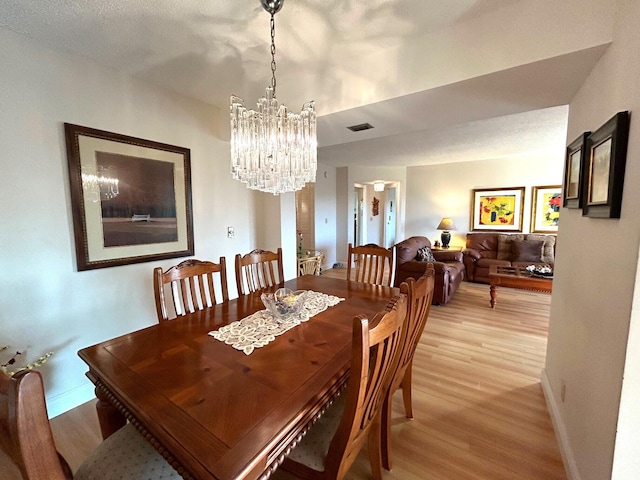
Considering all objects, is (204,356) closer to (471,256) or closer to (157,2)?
(157,2)

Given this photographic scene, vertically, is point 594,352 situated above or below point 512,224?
below

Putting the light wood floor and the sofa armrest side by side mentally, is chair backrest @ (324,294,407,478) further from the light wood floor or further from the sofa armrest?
the sofa armrest

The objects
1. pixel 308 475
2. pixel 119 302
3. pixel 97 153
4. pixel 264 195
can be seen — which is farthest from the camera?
pixel 264 195

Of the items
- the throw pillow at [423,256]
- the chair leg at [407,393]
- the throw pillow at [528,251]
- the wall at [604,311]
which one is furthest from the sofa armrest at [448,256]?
the chair leg at [407,393]

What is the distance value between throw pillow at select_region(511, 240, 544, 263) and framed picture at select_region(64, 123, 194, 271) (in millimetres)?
5202

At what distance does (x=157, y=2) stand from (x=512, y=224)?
239 inches

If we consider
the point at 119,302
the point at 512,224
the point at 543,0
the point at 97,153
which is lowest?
the point at 119,302

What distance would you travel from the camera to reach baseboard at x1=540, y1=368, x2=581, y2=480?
4.47 ft

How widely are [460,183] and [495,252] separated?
1.59 m

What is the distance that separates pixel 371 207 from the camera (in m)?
7.84

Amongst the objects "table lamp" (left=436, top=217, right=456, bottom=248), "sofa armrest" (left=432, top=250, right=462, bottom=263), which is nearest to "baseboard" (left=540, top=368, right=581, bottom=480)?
"sofa armrest" (left=432, top=250, right=462, bottom=263)

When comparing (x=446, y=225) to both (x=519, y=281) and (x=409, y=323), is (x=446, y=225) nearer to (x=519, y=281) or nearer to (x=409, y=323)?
(x=519, y=281)

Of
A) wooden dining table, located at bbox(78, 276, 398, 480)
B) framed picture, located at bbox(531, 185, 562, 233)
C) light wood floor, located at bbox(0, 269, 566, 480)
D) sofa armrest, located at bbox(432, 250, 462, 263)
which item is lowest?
light wood floor, located at bbox(0, 269, 566, 480)

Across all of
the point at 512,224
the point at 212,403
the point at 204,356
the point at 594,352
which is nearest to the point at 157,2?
the point at 204,356
